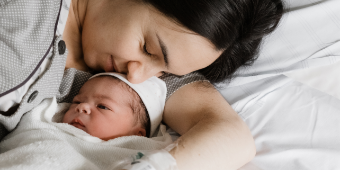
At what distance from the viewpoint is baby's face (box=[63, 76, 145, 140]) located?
1.01m

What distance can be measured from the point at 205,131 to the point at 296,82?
0.75 m

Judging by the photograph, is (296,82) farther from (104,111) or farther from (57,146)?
(57,146)

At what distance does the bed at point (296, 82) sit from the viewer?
1.21 meters

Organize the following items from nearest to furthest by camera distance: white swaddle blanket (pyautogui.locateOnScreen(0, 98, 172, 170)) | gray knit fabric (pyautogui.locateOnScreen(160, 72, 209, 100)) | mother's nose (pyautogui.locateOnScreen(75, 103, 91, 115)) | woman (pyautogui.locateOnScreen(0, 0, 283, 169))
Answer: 1. white swaddle blanket (pyautogui.locateOnScreen(0, 98, 172, 170))
2. woman (pyautogui.locateOnScreen(0, 0, 283, 169))
3. mother's nose (pyautogui.locateOnScreen(75, 103, 91, 115))
4. gray knit fabric (pyautogui.locateOnScreen(160, 72, 209, 100))

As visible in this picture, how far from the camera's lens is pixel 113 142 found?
0.97 m

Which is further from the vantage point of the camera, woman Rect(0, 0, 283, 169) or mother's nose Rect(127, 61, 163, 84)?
mother's nose Rect(127, 61, 163, 84)

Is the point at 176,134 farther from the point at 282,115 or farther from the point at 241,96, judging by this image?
the point at 282,115

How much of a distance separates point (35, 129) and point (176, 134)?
55 cm

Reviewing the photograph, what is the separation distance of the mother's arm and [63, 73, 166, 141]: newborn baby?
8 cm

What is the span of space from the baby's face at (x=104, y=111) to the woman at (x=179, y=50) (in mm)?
87

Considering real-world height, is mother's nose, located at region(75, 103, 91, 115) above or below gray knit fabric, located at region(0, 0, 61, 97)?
below

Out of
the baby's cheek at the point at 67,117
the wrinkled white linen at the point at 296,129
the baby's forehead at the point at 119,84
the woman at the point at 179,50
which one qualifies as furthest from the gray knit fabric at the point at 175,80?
the baby's cheek at the point at 67,117

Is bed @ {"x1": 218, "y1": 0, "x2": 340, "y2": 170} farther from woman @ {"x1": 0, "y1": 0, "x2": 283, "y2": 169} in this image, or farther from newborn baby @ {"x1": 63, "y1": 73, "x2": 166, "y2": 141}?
newborn baby @ {"x1": 63, "y1": 73, "x2": 166, "y2": 141}

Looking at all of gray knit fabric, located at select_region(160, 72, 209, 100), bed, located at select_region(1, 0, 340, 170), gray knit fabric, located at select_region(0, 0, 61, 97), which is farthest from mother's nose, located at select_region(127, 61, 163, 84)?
bed, located at select_region(1, 0, 340, 170)
